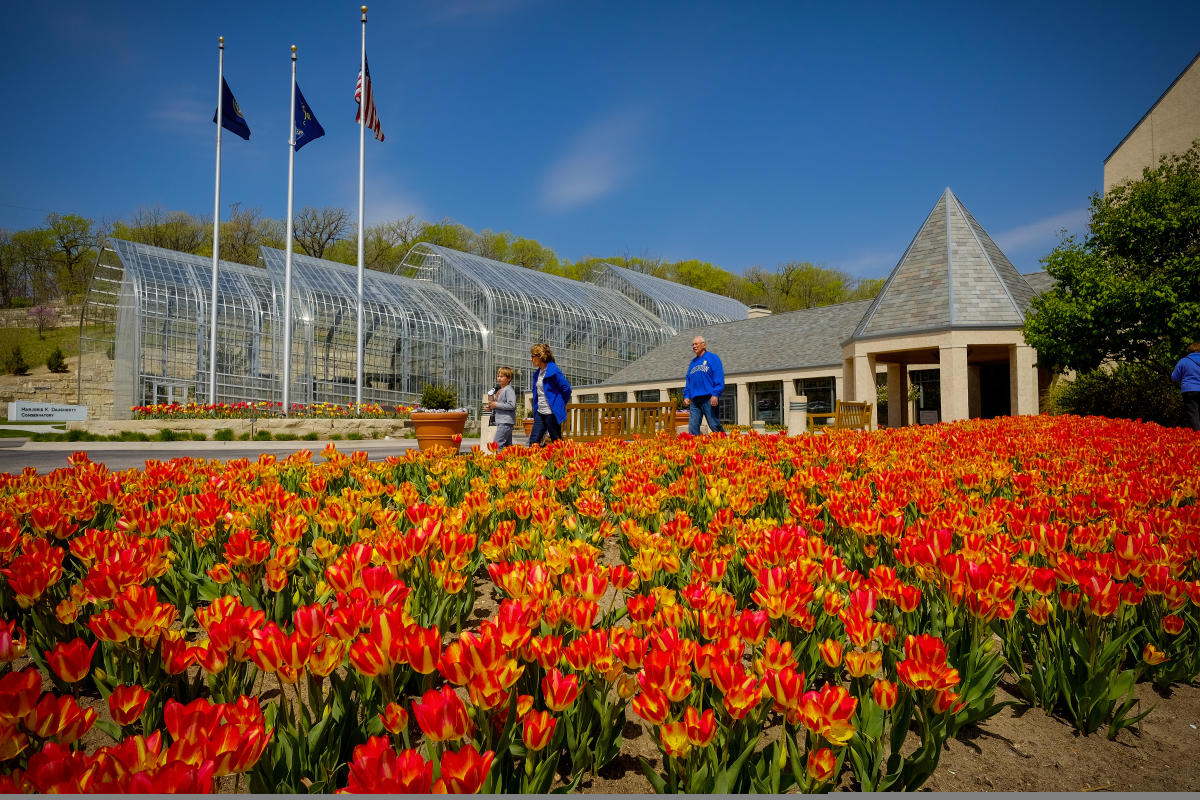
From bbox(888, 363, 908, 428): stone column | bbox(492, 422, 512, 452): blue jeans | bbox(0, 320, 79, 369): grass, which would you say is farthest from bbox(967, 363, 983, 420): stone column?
bbox(0, 320, 79, 369): grass

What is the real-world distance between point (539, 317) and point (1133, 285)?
27.8m

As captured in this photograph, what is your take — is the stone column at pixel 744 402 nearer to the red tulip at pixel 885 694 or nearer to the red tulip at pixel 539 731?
the red tulip at pixel 885 694

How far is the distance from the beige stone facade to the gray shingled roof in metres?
11.4

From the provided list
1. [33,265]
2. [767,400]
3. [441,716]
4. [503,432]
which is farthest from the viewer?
[33,265]

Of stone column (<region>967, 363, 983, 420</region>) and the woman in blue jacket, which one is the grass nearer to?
the woman in blue jacket

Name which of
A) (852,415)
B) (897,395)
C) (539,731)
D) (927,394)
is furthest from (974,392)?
(539,731)

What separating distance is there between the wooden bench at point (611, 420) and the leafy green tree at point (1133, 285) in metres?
12.5

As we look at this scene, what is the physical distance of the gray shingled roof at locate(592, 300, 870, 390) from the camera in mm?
29703

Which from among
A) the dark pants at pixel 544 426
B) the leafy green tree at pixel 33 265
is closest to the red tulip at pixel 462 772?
the dark pants at pixel 544 426

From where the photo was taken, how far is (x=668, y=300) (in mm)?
48375

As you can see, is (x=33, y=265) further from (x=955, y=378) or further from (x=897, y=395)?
(x=955, y=378)

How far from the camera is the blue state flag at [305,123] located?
76.1 feet

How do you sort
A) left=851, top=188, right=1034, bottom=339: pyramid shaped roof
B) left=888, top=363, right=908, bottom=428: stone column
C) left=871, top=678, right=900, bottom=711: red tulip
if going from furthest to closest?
left=888, top=363, right=908, bottom=428: stone column, left=851, top=188, right=1034, bottom=339: pyramid shaped roof, left=871, top=678, right=900, bottom=711: red tulip

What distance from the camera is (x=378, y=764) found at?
1067 mm
